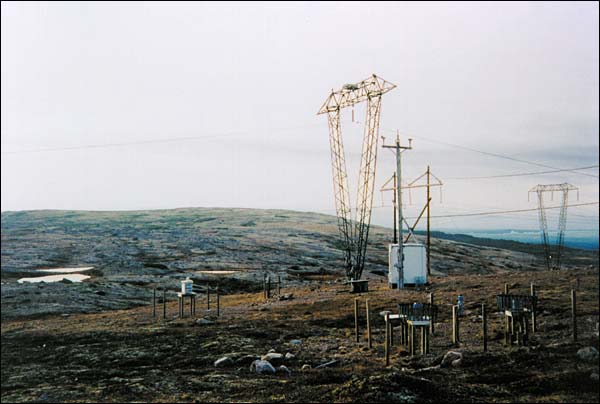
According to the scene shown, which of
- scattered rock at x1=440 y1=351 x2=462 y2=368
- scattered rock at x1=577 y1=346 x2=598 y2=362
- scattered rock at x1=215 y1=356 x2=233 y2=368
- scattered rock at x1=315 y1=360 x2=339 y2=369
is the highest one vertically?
scattered rock at x1=577 y1=346 x2=598 y2=362

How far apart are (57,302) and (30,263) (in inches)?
1150

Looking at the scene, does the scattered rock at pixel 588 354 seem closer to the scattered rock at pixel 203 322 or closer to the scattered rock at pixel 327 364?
the scattered rock at pixel 327 364

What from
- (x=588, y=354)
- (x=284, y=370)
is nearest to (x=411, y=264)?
(x=284, y=370)

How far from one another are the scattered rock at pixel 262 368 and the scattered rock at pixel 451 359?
5.97 meters

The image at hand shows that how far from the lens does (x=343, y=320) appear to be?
33.0 metres

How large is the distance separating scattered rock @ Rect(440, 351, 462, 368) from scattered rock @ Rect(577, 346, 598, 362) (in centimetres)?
382

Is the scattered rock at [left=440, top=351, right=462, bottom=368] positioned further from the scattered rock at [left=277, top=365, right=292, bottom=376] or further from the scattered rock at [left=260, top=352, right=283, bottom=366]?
the scattered rock at [left=260, top=352, right=283, bottom=366]

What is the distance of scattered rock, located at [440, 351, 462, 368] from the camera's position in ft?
66.1

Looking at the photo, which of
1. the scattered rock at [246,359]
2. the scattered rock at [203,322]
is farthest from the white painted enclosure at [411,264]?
the scattered rock at [246,359]

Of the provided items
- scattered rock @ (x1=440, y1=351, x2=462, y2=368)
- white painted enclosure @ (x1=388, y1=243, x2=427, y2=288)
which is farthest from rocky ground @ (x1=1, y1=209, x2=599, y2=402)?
white painted enclosure @ (x1=388, y1=243, x2=427, y2=288)

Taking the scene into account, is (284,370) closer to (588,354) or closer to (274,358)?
(274,358)

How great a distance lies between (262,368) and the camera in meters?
20.6

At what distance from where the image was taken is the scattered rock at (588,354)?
18.6 meters

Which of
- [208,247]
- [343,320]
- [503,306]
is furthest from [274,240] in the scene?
[503,306]
